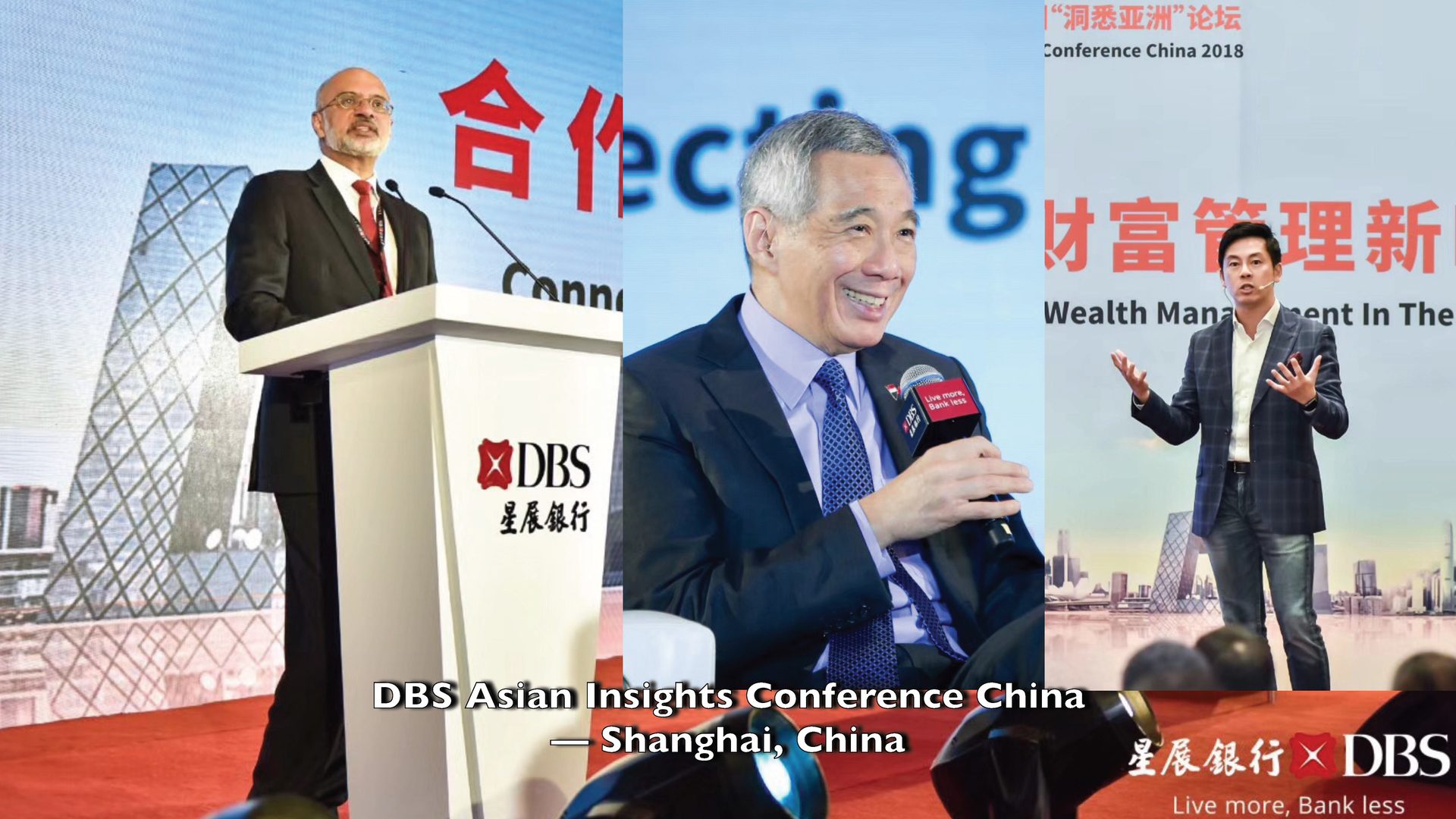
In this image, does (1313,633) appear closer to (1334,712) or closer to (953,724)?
(1334,712)

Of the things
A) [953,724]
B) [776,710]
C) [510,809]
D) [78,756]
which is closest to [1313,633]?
[953,724]

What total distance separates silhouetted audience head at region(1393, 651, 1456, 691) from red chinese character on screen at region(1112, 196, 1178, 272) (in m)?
1.26

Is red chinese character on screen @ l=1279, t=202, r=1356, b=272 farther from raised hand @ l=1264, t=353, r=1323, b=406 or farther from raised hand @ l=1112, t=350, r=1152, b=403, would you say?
raised hand @ l=1112, t=350, r=1152, b=403

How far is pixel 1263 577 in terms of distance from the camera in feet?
11.4

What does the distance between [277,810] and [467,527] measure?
0.47 meters

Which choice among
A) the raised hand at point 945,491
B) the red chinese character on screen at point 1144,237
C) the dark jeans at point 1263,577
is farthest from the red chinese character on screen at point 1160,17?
the raised hand at point 945,491

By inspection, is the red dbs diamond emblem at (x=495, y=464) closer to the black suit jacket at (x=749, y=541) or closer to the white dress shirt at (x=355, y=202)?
the black suit jacket at (x=749, y=541)

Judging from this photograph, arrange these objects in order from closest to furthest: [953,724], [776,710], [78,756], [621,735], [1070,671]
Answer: [776,710], [621,735], [78,756], [953,724], [1070,671]

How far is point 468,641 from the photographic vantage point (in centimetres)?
183

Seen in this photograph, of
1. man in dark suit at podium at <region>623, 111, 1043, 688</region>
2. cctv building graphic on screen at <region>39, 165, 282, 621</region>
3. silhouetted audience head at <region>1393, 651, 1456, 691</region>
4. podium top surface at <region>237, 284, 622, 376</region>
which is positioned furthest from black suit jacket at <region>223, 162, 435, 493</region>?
silhouetted audience head at <region>1393, 651, 1456, 691</region>

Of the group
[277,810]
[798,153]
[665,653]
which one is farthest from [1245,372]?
[277,810]

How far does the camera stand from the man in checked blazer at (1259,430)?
3.43 metres

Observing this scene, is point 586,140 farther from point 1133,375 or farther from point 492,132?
point 1133,375

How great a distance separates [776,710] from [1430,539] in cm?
227
